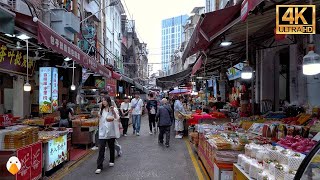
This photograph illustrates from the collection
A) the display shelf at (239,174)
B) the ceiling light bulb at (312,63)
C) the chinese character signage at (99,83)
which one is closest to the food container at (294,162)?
the display shelf at (239,174)

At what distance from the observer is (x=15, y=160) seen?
5.71m

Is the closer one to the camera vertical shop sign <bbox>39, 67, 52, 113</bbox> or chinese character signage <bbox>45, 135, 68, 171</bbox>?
chinese character signage <bbox>45, 135, 68, 171</bbox>

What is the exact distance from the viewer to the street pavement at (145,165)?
27.0 feet

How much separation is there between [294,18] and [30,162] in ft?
18.5

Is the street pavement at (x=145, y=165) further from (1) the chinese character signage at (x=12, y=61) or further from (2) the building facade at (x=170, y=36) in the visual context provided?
(2) the building facade at (x=170, y=36)

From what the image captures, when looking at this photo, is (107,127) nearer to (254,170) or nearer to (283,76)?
(254,170)

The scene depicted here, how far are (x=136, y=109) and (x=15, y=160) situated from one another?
10931mm

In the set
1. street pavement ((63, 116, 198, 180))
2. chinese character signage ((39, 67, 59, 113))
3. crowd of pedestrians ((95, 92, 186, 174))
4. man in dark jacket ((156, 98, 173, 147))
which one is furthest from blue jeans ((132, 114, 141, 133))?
chinese character signage ((39, 67, 59, 113))

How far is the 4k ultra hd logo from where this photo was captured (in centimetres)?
543

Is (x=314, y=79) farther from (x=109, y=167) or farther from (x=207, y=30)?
(x=109, y=167)

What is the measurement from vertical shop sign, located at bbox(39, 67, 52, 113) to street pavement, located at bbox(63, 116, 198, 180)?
258cm

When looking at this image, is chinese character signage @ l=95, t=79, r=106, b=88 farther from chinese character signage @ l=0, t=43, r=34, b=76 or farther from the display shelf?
the display shelf

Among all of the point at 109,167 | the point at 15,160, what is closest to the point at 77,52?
the point at 109,167

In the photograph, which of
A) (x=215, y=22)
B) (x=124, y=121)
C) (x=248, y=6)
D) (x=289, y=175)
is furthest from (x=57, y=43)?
(x=124, y=121)
